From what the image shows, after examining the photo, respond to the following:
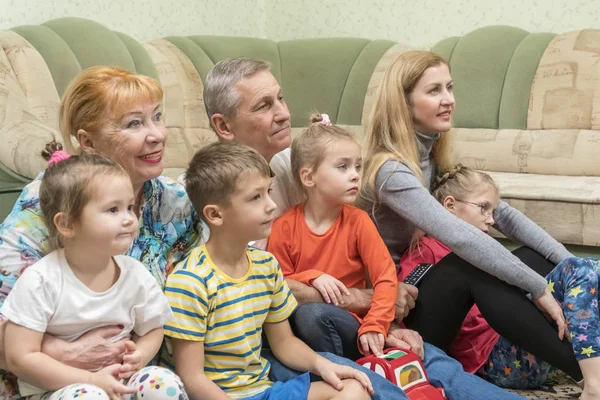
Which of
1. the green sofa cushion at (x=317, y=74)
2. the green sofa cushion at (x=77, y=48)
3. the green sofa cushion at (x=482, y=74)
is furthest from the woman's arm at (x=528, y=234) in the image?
the green sofa cushion at (x=317, y=74)

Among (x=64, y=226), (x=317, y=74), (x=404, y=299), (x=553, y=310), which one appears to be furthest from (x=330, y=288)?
(x=317, y=74)

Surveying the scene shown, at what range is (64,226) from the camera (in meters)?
1.47

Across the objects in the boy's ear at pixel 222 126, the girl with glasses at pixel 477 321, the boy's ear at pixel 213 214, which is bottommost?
the girl with glasses at pixel 477 321

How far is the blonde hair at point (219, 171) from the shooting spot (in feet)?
5.56

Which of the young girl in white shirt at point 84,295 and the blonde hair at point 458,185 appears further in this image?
the blonde hair at point 458,185

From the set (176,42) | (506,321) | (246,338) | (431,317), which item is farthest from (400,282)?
(176,42)

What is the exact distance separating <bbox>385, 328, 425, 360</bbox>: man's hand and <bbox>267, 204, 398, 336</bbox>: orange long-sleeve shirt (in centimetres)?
8

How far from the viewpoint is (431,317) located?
205 cm

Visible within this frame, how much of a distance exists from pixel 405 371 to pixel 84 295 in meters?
0.76

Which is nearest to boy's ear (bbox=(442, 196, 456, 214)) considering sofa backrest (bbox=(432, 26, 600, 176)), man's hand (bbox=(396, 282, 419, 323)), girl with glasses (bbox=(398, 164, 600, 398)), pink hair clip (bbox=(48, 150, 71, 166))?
girl with glasses (bbox=(398, 164, 600, 398))

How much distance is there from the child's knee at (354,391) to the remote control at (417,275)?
454 mm

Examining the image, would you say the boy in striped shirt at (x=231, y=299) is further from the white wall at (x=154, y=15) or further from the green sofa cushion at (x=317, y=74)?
the green sofa cushion at (x=317, y=74)

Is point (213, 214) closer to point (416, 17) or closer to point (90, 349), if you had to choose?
point (90, 349)

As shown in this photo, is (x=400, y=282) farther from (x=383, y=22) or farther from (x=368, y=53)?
(x=383, y=22)
